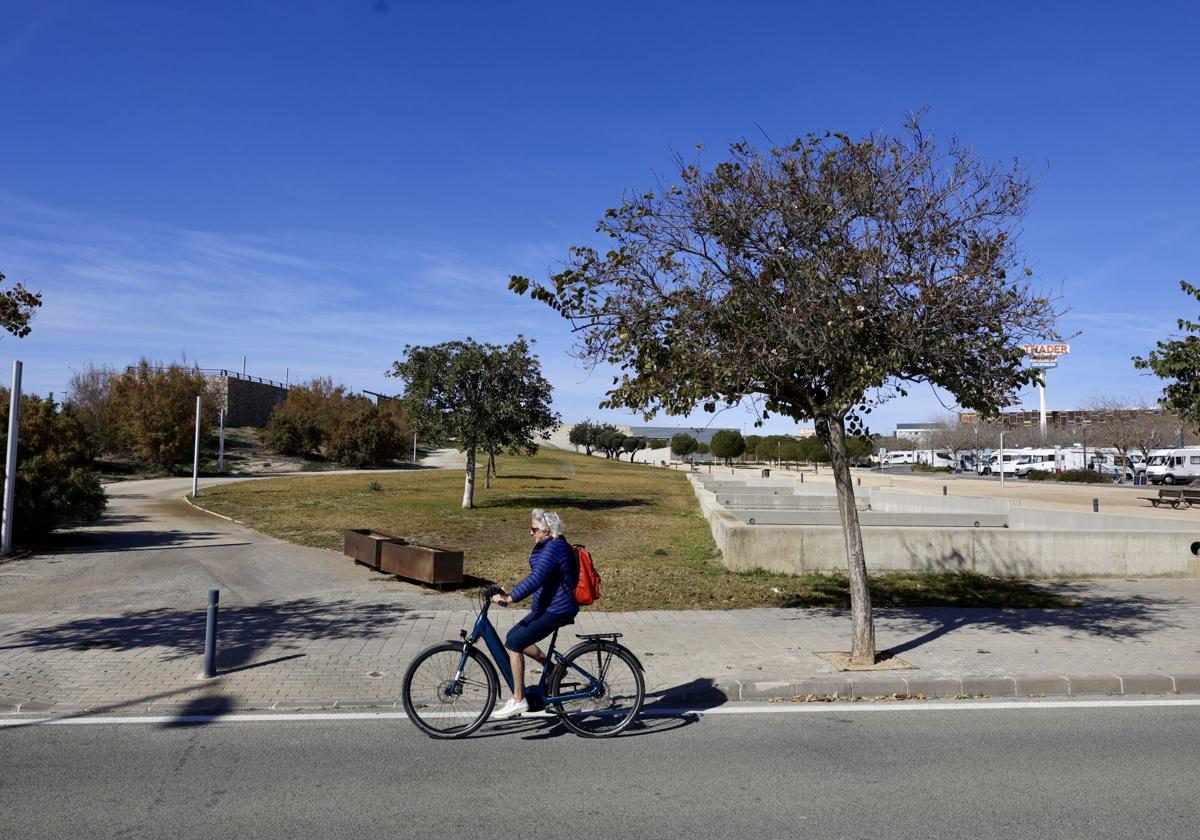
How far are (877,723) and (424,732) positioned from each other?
3.33 metres

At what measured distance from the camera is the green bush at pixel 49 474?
51.8 ft

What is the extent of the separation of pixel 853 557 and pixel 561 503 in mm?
21098

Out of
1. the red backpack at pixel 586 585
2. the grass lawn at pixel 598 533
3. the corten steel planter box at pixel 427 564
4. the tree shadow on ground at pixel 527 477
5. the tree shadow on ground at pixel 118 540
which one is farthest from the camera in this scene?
the tree shadow on ground at pixel 527 477

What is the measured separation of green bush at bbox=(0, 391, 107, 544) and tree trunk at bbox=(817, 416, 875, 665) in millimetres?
14347

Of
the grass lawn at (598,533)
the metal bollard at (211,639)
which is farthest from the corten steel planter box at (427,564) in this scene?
the metal bollard at (211,639)

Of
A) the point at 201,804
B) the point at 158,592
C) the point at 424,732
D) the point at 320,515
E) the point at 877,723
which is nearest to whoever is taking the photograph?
the point at 201,804

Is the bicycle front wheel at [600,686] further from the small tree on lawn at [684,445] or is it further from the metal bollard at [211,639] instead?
the small tree on lawn at [684,445]

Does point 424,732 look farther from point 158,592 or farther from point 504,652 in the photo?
point 158,592

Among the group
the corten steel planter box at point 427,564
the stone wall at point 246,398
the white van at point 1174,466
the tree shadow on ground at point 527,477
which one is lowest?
the corten steel planter box at point 427,564

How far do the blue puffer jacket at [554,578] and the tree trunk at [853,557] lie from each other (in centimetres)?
315

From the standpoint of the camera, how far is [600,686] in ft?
20.4

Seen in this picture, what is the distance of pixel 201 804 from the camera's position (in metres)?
4.74

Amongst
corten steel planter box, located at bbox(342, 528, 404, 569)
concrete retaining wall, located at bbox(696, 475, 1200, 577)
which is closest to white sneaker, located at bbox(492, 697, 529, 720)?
corten steel planter box, located at bbox(342, 528, 404, 569)

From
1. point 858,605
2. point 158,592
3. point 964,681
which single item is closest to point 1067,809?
point 964,681
